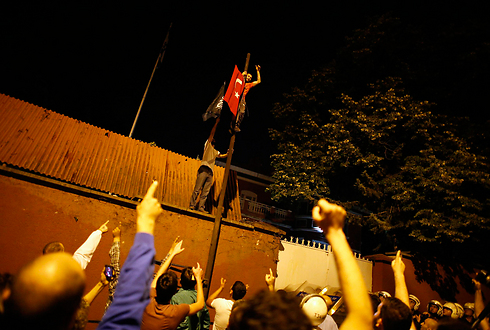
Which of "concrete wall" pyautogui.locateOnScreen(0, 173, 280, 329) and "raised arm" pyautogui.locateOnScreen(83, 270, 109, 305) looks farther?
"concrete wall" pyautogui.locateOnScreen(0, 173, 280, 329)

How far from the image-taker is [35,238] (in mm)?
5867

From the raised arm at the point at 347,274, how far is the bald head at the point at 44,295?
128 centimetres

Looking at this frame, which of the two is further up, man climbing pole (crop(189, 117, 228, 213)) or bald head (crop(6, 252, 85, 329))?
man climbing pole (crop(189, 117, 228, 213))

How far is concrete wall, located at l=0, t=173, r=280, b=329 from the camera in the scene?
19.0ft

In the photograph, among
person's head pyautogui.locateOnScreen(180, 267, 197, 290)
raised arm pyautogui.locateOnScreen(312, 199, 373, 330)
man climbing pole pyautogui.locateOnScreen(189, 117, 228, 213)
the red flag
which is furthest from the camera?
man climbing pole pyautogui.locateOnScreen(189, 117, 228, 213)

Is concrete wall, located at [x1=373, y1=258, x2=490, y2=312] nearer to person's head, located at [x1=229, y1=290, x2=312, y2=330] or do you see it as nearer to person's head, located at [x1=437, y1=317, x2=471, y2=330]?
person's head, located at [x1=437, y1=317, x2=471, y2=330]

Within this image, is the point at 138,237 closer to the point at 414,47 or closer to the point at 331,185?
the point at 331,185

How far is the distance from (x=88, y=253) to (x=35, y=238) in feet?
12.1

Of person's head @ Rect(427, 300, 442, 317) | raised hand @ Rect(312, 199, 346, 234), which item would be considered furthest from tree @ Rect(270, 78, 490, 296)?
raised hand @ Rect(312, 199, 346, 234)

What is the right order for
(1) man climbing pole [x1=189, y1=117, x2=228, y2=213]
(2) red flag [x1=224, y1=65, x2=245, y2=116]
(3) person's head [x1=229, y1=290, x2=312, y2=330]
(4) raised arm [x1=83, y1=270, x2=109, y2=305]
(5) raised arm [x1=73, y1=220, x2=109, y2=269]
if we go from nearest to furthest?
1. (3) person's head [x1=229, y1=290, x2=312, y2=330]
2. (4) raised arm [x1=83, y1=270, x2=109, y2=305]
3. (5) raised arm [x1=73, y1=220, x2=109, y2=269]
4. (2) red flag [x1=224, y1=65, x2=245, y2=116]
5. (1) man climbing pole [x1=189, y1=117, x2=228, y2=213]

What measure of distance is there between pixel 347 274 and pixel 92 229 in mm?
6656

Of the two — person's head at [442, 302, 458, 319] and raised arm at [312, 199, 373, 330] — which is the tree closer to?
person's head at [442, 302, 458, 319]

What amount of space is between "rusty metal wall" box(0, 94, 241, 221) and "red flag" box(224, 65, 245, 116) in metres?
3.28

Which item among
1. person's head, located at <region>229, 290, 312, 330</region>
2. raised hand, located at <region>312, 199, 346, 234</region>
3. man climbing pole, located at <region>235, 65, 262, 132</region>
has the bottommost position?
person's head, located at <region>229, 290, 312, 330</region>
